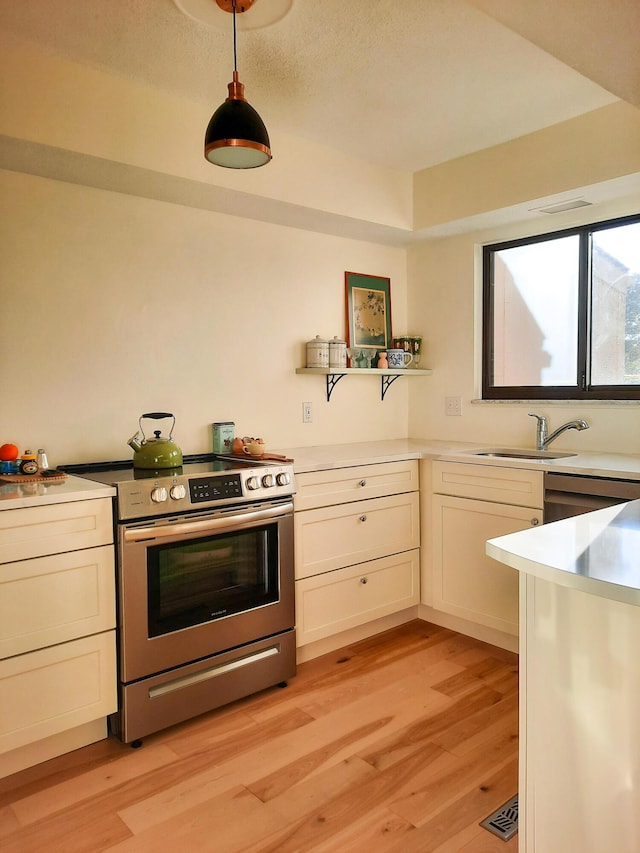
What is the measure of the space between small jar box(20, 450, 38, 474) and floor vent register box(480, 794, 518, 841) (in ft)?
6.34

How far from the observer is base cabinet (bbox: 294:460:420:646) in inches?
112

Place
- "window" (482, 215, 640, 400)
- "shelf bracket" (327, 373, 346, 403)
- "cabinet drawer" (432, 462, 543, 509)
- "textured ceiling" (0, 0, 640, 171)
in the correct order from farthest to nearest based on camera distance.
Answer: "shelf bracket" (327, 373, 346, 403) → "window" (482, 215, 640, 400) → "cabinet drawer" (432, 462, 543, 509) → "textured ceiling" (0, 0, 640, 171)

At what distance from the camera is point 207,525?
242 centimetres

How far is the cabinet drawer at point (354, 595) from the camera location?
9.33 feet

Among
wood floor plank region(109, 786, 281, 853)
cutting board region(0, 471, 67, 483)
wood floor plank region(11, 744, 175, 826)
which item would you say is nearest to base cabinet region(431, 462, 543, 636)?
wood floor plank region(109, 786, 281, 853)

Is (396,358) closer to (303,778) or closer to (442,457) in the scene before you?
(442,457)

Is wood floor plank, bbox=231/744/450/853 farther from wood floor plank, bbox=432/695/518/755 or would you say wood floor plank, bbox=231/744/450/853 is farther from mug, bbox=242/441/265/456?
mug, bbox=242/441/265/456

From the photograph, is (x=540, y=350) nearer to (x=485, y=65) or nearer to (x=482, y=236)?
(x=482, y=236)

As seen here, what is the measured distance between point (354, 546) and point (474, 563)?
1.96ft

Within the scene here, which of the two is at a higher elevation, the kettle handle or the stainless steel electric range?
the kettle handle

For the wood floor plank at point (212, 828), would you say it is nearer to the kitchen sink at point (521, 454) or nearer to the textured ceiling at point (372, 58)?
the kitchen sink at point (521, 454)

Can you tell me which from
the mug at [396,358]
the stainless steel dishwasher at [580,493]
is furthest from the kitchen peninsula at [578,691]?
the mug at [396,358]

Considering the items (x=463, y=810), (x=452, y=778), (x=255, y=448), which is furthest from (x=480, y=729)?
(x=255, y=448)

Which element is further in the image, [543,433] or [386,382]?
[386,382]
